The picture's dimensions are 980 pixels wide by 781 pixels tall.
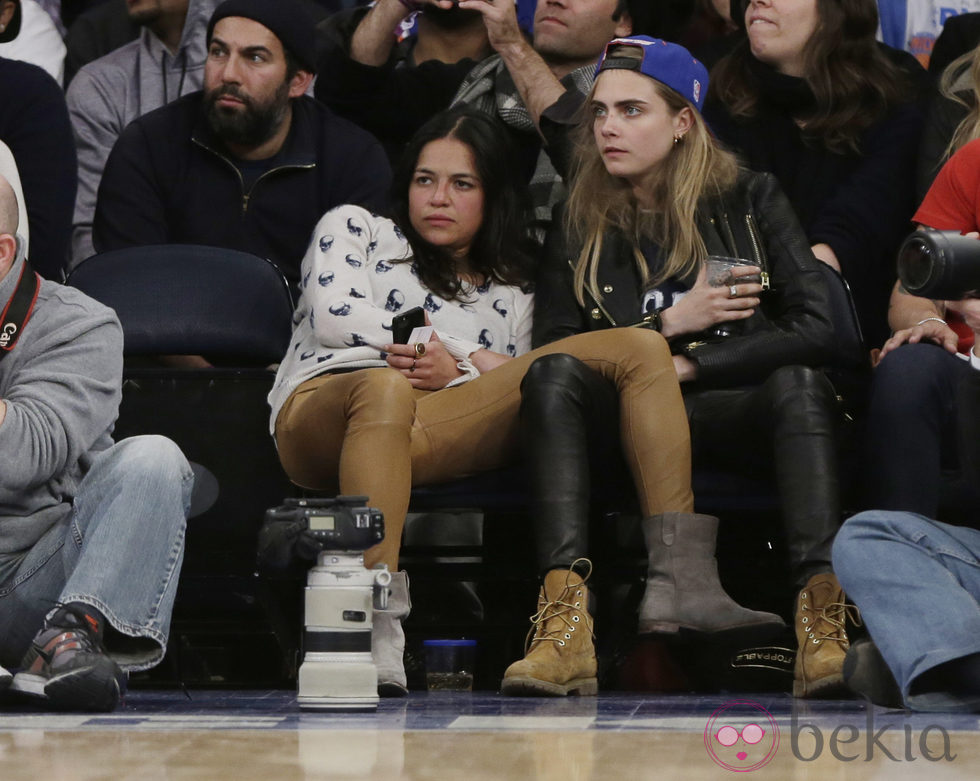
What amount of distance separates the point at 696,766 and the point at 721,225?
212 centimetres

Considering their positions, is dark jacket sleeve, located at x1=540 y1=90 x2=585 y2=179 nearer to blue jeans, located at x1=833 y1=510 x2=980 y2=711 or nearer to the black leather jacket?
the black leather jacket

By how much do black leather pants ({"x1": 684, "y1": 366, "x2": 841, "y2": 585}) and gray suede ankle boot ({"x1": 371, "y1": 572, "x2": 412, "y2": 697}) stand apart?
726 millimetres

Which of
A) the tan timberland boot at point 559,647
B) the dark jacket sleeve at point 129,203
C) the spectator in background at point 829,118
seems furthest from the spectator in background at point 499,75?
the tan timberland boot at point 559,647

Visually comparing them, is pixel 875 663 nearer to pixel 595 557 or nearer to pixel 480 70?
pixel 595 557

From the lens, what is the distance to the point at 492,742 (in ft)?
7.30

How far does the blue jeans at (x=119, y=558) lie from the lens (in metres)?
2.85

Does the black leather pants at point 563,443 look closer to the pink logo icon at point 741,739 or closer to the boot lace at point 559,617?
the boot lace at point 559,617

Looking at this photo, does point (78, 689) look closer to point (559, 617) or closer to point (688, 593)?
point (559, 617)

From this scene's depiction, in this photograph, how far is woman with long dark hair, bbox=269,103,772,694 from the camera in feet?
11.0

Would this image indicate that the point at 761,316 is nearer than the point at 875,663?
No

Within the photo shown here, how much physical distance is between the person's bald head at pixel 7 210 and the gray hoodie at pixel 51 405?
6 centimetres

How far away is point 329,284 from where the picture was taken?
382 centimetres

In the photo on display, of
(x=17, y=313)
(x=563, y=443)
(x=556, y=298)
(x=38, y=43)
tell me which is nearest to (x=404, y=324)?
(x=556, y=298)

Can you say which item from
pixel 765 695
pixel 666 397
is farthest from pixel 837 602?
pixel 666 397
